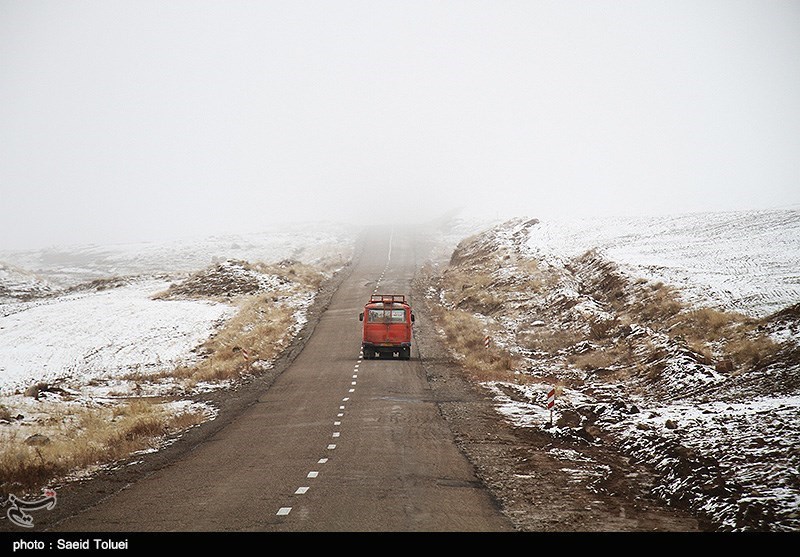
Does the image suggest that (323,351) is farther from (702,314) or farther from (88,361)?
(702,314)

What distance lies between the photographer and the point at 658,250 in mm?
39219

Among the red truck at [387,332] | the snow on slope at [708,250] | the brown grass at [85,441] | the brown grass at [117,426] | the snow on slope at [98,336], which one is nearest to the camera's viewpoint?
the brown grass at [85,441]

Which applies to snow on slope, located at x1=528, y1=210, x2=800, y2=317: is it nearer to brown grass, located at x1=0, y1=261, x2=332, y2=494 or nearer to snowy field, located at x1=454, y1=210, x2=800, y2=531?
snowy field, located at x1=454, y1=210, x2=800, y2=531

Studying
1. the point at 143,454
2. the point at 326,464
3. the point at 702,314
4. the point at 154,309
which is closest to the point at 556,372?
the point at 702,314

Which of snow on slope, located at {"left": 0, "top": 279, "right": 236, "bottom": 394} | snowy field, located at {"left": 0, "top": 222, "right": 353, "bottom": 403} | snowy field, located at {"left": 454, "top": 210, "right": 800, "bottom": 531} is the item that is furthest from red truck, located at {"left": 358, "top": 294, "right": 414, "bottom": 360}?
snow on slope, located at {"left": 0, "top": 279, "right": 236, "bottom": 394}

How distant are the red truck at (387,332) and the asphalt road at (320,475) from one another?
15.1 feet

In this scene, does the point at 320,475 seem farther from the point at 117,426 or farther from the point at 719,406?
the point at 719,406

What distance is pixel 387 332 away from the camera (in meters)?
28.6

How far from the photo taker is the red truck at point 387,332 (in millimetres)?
28500

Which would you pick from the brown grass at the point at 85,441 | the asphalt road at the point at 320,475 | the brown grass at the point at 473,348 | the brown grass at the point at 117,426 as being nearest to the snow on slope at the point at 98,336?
the brown grass at the point at 117,426

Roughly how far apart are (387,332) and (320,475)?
656 inches

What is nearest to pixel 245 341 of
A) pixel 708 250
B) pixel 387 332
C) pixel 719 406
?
pixel 387 332

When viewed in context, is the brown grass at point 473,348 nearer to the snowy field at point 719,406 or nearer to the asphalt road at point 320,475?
the snowy field at point 719,406

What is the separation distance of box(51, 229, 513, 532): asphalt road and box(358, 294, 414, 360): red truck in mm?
4617
